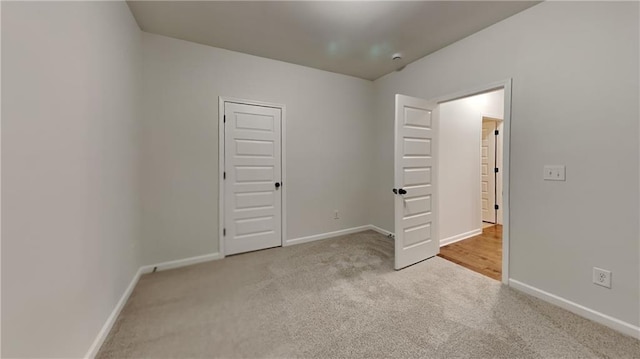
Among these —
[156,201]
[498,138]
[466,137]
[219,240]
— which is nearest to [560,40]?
[466,137]

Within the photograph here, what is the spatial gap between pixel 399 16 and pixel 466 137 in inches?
88.6

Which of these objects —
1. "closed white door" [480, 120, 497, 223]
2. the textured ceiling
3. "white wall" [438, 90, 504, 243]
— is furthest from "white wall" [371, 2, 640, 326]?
"closed white door" [480, 120, 497, 223]

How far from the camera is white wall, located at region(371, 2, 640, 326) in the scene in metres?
1.66

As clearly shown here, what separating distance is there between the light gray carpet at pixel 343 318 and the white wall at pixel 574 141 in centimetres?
37

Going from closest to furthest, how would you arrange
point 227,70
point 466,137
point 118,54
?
point 118,54
point 227,70
point 466,137

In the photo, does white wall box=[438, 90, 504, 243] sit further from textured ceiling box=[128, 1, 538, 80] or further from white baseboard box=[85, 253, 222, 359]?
white baseboard box=[85, 253, 222, 359]

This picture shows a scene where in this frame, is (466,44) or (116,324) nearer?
(116,324)

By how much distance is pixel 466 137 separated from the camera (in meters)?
3.62

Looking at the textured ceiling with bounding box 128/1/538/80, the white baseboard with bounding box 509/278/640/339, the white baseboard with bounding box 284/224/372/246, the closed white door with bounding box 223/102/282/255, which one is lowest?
the white baseboard with bounding box 509/278/640/339

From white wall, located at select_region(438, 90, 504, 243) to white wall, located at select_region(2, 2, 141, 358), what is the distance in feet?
12.0

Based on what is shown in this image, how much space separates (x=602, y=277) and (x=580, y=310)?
321 mm

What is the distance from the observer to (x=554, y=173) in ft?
6.53

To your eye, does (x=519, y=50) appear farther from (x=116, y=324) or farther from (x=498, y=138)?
(x=116, y=324)

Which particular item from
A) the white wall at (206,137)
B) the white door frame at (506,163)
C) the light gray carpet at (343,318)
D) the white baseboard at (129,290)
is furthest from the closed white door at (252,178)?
the white door frame at (506,163)
